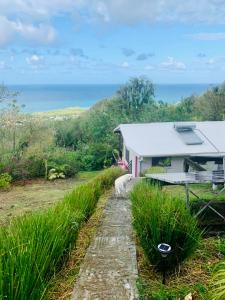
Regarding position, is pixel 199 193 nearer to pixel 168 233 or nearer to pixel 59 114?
pixel 168 233

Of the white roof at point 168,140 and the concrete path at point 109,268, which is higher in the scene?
the concrete path at point 109,268

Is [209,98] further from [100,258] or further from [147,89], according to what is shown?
[100,258]

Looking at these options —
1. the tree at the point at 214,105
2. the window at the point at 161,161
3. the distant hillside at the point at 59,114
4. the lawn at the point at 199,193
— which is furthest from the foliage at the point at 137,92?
the lawn at the point at 199,193

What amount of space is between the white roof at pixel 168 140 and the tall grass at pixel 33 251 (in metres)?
11.1

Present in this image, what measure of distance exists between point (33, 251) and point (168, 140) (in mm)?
→ 13499

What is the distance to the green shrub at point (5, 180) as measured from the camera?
1493cm

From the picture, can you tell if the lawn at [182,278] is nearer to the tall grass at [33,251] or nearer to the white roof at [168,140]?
the tall grass at [33,251]

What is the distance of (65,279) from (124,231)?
119 centimetres

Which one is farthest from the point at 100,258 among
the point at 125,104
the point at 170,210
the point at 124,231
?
the point at 125,104

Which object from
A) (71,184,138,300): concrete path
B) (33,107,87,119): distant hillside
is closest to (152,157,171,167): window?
(33,107,87,119): distant hillside

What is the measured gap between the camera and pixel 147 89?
3572 cm

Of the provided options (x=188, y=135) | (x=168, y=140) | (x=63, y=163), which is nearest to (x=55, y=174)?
(x=63, y=163)

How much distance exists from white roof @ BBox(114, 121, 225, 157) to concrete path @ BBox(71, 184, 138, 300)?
33.9ft

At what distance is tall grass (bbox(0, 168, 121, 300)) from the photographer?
5.78 feet
